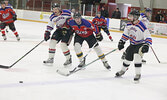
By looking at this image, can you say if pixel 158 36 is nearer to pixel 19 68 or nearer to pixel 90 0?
pixel 90 0

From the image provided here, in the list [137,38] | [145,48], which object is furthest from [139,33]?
[145,48]

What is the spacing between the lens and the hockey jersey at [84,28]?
391 centimetres

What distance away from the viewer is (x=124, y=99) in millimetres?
2830

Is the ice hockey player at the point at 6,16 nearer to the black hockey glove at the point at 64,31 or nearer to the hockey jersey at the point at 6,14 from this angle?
the hockey jersey at the point at 6,14

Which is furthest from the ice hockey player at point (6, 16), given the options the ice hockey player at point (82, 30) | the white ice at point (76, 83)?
the ice hockey player at point (82, 30)

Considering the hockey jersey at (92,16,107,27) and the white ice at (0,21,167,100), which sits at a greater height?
the hockey jersey at (92,16,107,27)

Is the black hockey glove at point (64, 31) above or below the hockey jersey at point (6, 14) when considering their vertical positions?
below

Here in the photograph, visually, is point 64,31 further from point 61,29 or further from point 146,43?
point 146,43

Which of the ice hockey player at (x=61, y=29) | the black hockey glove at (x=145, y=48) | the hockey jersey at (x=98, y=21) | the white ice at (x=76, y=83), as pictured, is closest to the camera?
the white ice at (x=76, y=83)

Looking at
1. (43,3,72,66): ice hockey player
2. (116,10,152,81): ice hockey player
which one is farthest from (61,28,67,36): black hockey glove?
(116,10,152,81): ice hockey player

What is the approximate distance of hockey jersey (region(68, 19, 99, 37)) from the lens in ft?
12.8

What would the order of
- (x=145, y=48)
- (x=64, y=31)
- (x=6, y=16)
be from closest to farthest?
1. (x=145, y=48)
2. (x=64, y=31)
3. (x=6, y=16)

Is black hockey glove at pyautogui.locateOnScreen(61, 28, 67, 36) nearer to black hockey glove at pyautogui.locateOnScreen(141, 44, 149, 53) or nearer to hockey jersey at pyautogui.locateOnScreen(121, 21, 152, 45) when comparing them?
hockey jersey at pyautogui.locateOnScreen(121, 21, 152, 45)

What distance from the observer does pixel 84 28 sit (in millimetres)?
3926
